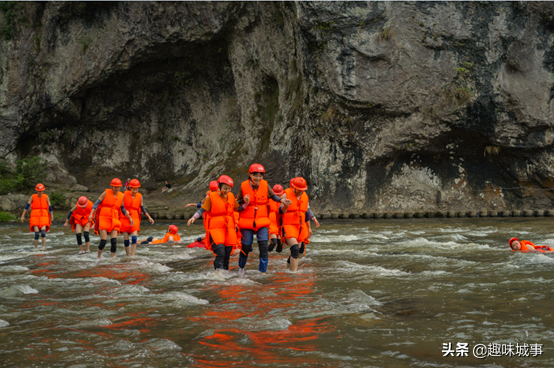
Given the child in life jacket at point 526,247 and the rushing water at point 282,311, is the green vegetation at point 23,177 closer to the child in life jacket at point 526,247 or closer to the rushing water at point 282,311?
the rushing water at point 282,311

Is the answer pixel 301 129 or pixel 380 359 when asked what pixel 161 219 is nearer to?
pixel 301 129

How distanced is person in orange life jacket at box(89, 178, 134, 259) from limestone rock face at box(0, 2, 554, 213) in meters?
16.6

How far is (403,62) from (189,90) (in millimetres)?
20174

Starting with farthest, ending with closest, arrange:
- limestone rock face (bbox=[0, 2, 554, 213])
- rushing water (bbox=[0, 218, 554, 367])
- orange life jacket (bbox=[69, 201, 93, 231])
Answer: limestone rock face (bbox=[0, 2, 554, 213])
orange life jacket (bbox=[69, 201, 93, 231])
rushing water (bbox=[0, 218, 554, 367])

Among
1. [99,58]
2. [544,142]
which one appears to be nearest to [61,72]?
[99,58]

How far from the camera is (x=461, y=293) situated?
669cm

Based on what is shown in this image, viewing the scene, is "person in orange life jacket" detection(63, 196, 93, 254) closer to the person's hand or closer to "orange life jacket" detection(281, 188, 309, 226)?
"orange life jacket" detection(281, 188, 309, 226)

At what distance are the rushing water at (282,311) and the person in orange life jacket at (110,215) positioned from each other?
953 mm

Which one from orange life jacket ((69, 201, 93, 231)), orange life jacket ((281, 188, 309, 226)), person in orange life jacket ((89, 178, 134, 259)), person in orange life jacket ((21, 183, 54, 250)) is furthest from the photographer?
person in orange life jacket ((21, 183, 54, 250))

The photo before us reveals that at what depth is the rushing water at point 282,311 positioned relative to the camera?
441 cm

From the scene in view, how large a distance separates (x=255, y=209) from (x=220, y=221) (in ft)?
2.26

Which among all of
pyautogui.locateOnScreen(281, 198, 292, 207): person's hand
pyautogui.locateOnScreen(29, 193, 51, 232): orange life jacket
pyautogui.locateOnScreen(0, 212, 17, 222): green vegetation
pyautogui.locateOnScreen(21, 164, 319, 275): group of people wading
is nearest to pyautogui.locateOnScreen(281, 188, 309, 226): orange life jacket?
pyautogui.locateOnScreen(21, 164, 319, 275): group of people wading

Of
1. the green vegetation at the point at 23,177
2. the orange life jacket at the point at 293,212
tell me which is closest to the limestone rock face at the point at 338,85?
the green vegetation at the point at 23,177

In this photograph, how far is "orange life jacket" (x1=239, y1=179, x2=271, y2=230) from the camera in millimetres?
9055
